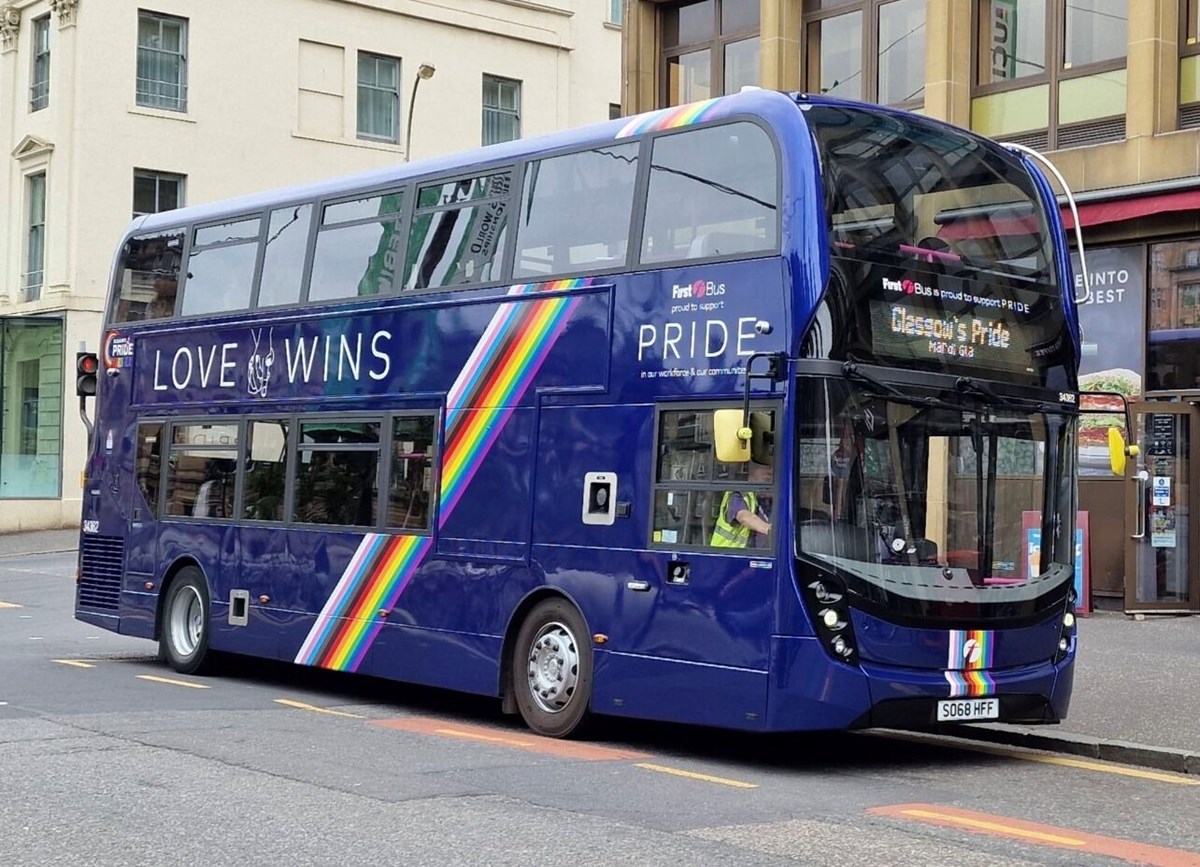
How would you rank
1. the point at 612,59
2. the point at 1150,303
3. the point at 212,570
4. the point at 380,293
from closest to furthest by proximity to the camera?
1. the point at 380,293
2. the point at 212,570
3. the point at 1150,303
4. the point at 612,59

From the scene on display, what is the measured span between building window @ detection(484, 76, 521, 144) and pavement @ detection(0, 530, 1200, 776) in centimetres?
3123

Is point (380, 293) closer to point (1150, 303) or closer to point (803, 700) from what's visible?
point (803, 700)

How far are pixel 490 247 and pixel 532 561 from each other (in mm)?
2400

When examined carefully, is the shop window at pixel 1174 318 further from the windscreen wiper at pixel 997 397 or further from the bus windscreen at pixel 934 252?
the windscreen wiper at pixel 997 397

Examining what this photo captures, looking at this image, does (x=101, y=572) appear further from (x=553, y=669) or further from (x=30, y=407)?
(x=30, y=407)

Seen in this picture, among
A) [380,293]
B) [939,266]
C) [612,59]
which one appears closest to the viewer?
[939,266]

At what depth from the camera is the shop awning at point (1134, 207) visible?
18.7m

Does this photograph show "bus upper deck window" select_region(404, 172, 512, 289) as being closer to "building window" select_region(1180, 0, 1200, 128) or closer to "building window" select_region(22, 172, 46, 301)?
"building window" select_region(1180, 0, 1200, 128)

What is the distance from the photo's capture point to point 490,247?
13.2 meters

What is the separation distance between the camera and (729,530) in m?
11.0

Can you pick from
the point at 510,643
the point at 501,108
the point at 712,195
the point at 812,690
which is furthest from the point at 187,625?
the point at 501,108

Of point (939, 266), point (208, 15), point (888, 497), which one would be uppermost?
point (208, 15)

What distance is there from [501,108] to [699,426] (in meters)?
37.8

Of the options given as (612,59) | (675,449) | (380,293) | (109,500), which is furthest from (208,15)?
(675,449)
